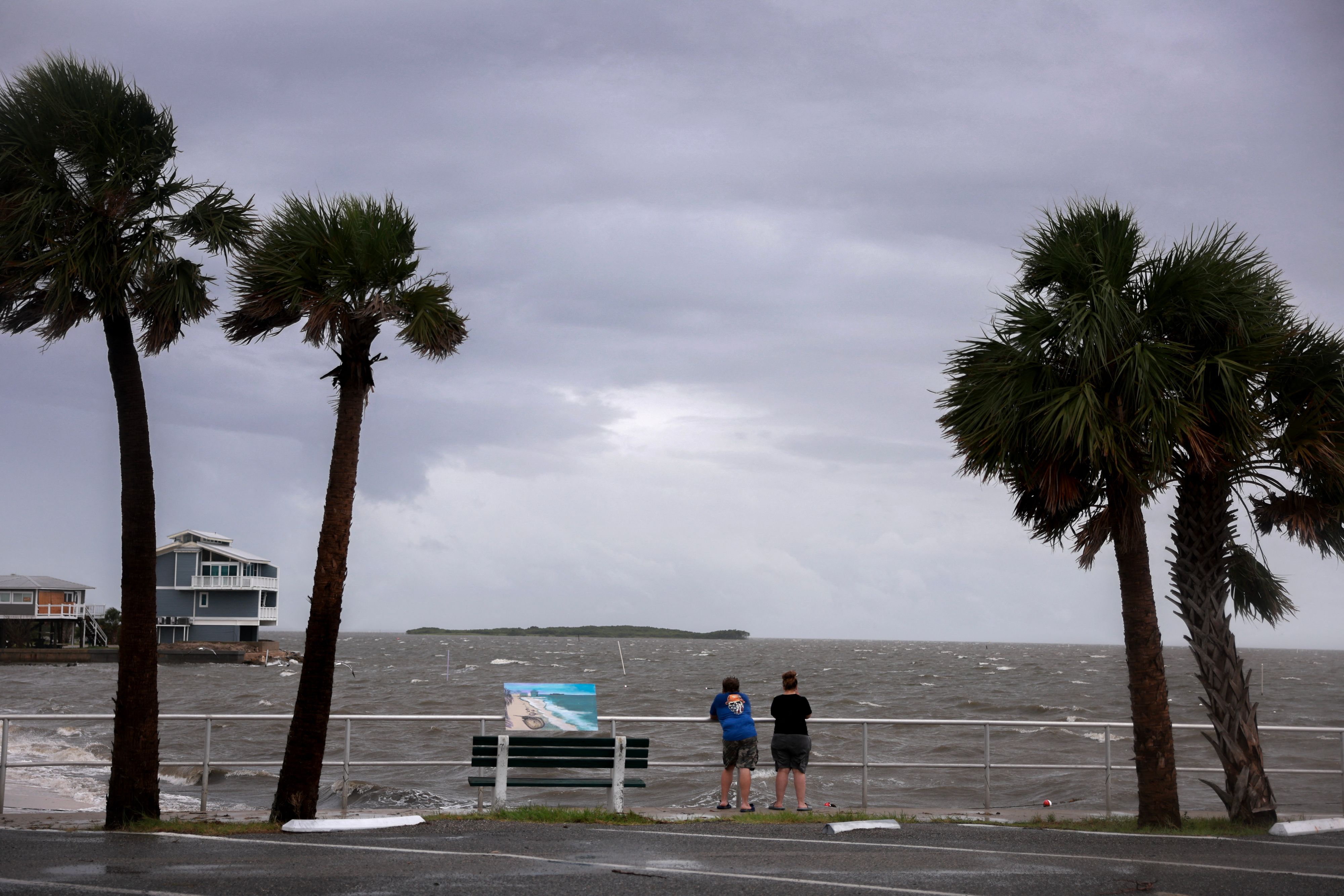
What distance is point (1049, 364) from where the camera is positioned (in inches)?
474

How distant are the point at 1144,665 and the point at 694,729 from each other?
31.7 metres

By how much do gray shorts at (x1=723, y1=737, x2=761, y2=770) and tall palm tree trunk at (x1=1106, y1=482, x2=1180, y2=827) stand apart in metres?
3.95

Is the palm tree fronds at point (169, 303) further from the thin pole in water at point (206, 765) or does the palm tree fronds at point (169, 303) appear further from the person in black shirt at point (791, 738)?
the person in black shirt at point (791, 738)

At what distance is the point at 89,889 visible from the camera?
684cm

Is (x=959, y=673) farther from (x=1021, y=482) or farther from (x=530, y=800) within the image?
(x=1021, y=482)

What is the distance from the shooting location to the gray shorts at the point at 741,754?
40.3ft

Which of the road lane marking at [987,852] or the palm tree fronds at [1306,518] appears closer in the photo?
the road lane marking at [987,852]

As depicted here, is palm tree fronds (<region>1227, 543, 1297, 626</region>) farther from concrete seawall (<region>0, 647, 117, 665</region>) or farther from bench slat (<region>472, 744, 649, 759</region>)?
concrete seawall (<region>0, 647, 117, 665</region>)

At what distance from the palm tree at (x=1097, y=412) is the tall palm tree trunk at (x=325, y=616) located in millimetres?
6373

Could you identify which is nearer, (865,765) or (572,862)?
(572,862)

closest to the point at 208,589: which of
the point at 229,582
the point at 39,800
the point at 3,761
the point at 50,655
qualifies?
the point at 229,582

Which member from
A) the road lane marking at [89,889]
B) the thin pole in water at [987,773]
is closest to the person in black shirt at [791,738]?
the thin pole in water at [987,773]

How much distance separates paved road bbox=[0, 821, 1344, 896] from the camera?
713cm

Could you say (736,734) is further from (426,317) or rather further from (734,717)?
(426,317)
